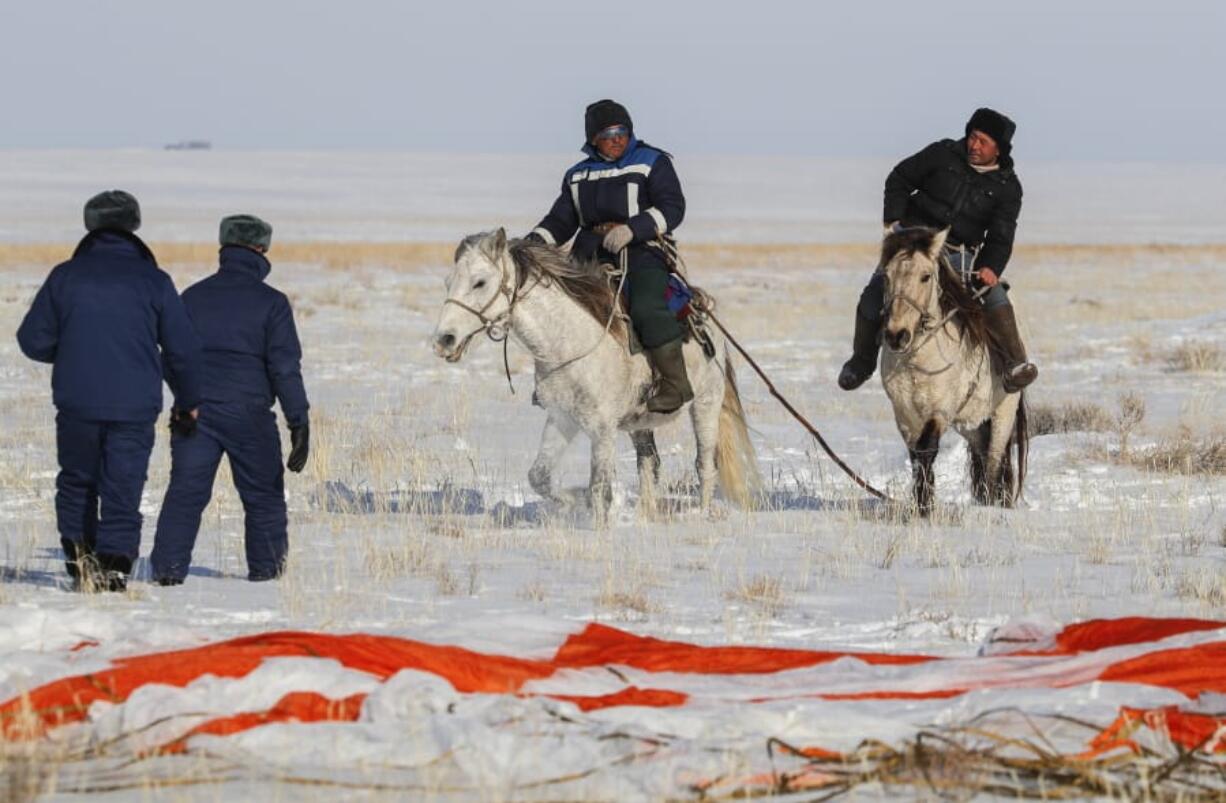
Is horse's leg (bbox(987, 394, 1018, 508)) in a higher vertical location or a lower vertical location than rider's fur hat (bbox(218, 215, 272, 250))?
lower

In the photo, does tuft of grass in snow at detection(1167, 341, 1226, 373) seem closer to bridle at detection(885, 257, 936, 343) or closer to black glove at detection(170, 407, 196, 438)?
bridle at detection(885, 257, 936, 343)

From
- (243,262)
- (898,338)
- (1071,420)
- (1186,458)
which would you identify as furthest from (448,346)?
(1071,420)

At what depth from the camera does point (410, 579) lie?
874 cm

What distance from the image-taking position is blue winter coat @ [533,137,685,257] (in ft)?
35.1

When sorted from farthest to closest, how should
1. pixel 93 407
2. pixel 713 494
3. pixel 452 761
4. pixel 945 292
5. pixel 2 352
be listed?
pixel 2 352, pixel 713 494, pixel 945 292, pixel 93 407, pixel 452 761

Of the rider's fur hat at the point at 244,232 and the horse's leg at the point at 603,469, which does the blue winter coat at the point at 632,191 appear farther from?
the rider's fur hat at the point at 244,232

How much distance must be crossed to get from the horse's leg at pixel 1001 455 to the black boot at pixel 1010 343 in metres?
0.32

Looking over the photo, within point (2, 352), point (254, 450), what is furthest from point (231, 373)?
point (2, 352)

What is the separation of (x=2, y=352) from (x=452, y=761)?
17824mm

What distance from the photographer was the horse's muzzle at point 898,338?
1042 centimetres

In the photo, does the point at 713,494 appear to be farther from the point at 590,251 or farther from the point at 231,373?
the point at 231,373

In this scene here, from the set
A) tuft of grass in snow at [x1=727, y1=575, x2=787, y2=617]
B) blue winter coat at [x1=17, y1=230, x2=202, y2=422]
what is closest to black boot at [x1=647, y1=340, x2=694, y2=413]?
tuft of grass in snow at [x1=727, y1=575, x2=787, y2=617]

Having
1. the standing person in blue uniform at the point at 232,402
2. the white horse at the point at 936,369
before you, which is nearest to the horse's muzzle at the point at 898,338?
the white horse at the point at 936,369

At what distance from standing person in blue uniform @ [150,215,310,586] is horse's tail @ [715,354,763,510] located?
3819mm
